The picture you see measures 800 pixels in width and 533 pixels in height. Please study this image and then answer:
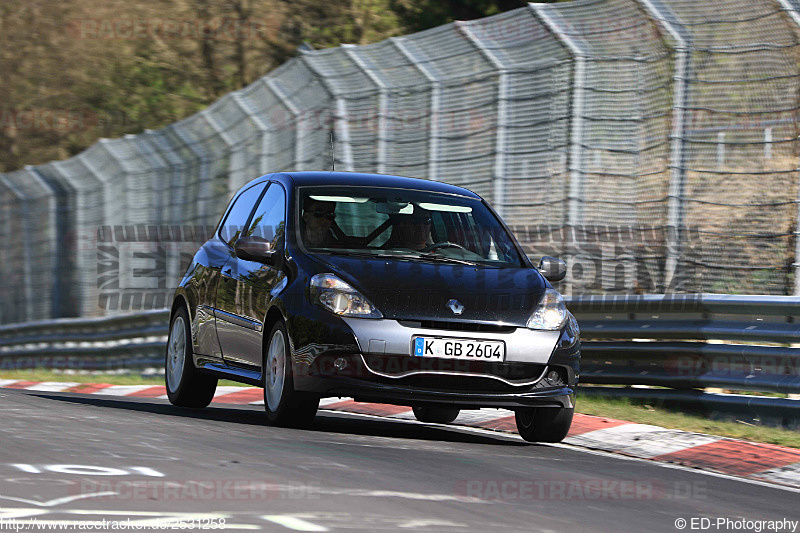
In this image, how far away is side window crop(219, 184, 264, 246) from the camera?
960 centimetres

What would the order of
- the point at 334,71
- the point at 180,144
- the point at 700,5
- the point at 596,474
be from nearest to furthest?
1. the point at 596,474
2. the point at 700,5
3. the point at 334,71
4. the point at 180,144

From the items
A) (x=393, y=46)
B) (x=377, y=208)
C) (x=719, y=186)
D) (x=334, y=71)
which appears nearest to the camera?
(x=377, y=208)

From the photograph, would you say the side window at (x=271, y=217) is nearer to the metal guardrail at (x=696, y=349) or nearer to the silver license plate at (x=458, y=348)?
the silver license plate at (x=458, y=348)

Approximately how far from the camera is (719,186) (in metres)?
10.6

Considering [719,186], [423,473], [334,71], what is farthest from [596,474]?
[334,71]

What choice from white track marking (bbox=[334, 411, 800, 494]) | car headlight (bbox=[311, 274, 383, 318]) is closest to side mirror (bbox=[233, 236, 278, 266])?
car headlight (bbox=[311, 274, 383, 318])

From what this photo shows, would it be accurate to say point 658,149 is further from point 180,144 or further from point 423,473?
point 180,144

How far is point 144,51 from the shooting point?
39312 mm

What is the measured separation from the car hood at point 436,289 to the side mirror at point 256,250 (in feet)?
1.30

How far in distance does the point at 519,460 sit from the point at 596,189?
187 inches

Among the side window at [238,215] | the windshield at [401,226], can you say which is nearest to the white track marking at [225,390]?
the side window at [238,215]

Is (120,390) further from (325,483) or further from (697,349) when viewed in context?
(325,483)

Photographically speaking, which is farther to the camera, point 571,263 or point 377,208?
point 571,263

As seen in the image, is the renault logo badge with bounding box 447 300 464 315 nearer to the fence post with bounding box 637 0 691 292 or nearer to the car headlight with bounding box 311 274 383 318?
the car headlight with bounding box 311 274 383 318
